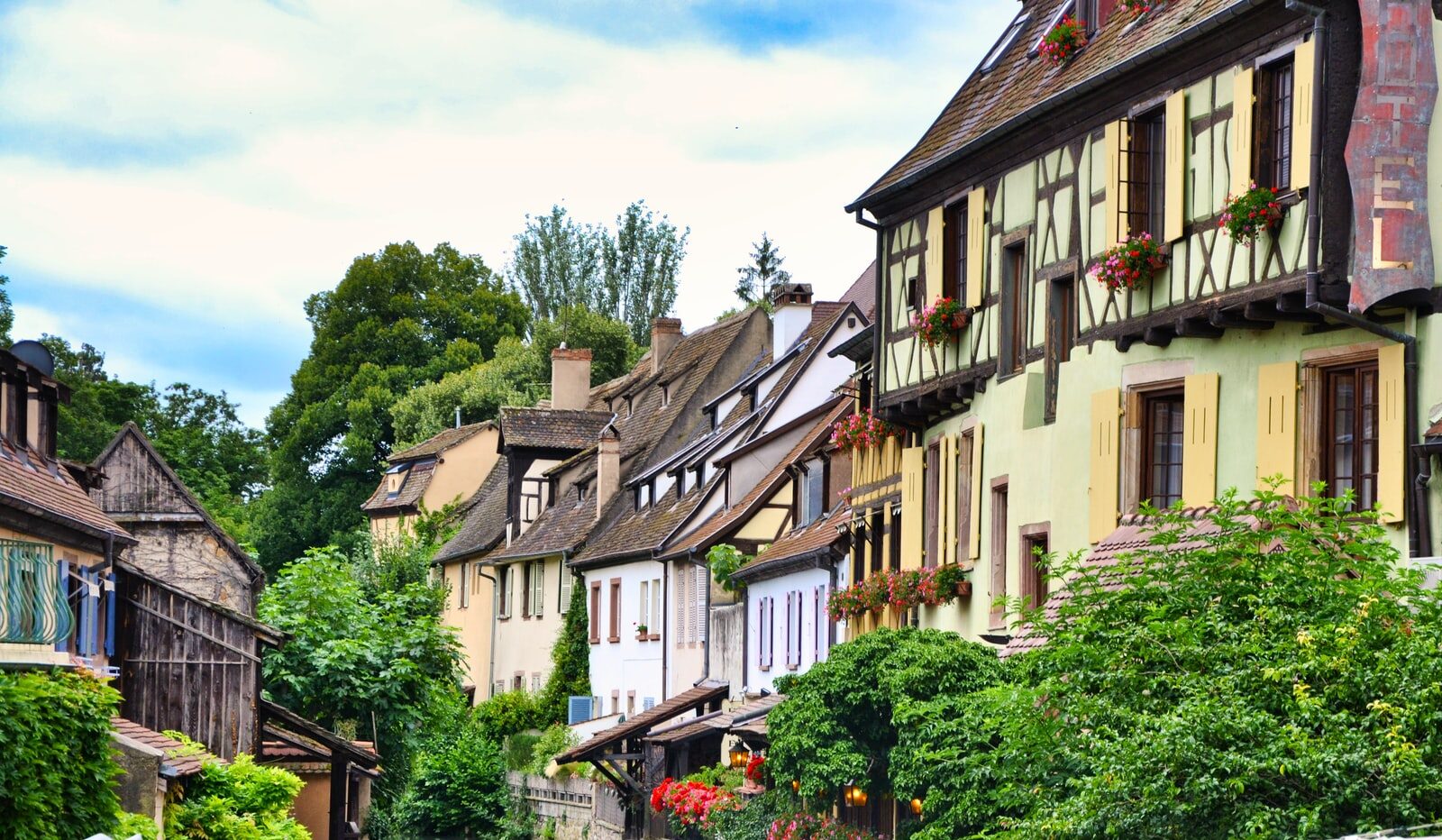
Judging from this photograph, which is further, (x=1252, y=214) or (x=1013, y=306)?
(x=1013, y=306)

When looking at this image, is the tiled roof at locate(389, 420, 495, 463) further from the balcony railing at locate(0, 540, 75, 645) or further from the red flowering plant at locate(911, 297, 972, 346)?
the balcony railing at locate(0, 540, 75, 645)

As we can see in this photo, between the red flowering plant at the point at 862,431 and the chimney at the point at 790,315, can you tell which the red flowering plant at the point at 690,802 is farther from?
the chimney at the point at 790,315

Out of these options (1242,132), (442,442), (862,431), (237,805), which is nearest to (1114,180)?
(1242,132)

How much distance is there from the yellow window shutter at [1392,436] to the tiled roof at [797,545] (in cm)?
1406

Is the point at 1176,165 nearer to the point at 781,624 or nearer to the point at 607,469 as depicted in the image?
the point at 781,624

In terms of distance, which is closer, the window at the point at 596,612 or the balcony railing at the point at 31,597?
the balcony railing at the point at 31,597

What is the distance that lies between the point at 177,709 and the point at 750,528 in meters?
13.5

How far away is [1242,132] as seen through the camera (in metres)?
18.4

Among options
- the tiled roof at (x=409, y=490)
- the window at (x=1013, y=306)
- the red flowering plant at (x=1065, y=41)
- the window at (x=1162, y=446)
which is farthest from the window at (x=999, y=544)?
the tiled roof at (x=409, y=490)

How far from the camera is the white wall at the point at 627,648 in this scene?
1724 inches

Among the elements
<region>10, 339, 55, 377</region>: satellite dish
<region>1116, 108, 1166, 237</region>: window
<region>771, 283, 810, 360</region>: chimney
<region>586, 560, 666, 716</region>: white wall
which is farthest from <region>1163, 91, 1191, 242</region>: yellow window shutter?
<region>586, 560, 666, 716</region>: white wall

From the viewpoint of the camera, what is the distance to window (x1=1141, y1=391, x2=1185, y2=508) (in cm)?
2023

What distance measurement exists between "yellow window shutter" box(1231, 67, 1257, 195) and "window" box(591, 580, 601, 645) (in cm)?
3131

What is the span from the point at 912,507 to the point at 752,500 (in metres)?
12.8
